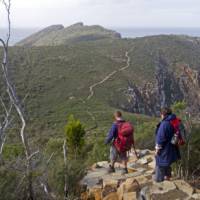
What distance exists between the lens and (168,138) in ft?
27.3

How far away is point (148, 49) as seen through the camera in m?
70.5

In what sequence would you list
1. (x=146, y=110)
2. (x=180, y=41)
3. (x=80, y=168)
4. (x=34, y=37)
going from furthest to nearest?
(x=34, y=37)
(x=180, y=41)
(x=146, y=110)
(x=80, y=168)

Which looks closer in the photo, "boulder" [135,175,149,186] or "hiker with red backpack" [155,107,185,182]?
"hiker with red backpack" [155,107,185,182]

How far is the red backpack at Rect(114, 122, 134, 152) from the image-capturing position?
10023 mm

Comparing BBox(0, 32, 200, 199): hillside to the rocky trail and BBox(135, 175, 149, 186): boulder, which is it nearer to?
the rocky trail

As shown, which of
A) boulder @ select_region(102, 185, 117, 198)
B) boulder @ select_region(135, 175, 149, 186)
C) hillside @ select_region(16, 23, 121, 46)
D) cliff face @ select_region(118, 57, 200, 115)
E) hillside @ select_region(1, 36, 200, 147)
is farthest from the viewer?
hillside @ select_region(16, 23, 121, 46)

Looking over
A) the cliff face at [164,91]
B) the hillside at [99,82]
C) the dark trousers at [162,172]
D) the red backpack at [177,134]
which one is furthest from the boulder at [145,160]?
the cliff face at [164,91]

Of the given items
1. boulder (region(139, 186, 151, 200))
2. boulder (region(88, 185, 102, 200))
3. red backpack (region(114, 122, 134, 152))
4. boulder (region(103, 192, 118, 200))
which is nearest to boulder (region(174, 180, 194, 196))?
boulder (region(139, 186, 151, 200))

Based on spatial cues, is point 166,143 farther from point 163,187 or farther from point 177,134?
point 163,187

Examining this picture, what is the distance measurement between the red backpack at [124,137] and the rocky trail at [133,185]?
25.5 inches

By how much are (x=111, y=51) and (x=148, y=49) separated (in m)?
6.35

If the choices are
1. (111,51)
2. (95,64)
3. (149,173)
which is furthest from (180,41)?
(149,173)

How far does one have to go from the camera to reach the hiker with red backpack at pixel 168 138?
8273 millimetres

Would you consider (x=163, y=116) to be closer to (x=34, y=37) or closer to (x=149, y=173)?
(x=149, y=173)
